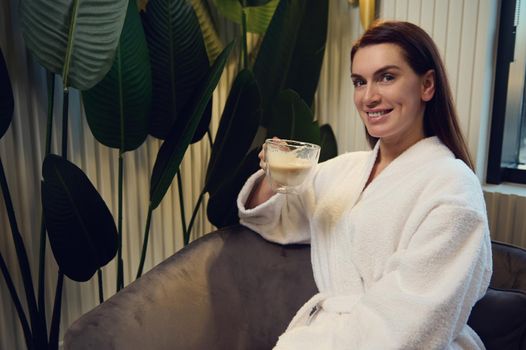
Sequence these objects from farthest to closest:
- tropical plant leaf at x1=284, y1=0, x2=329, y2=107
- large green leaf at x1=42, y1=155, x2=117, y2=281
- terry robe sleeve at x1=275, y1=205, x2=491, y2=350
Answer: tropical plant leaf at x1=284, y1=0, x2=329, y2=107 → large green leaf at x1=42, y1=155, x2=117, y2=281 → terry robe sleeve at x1=275, y1=205, x2=491, y2=350

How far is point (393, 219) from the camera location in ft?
3.48

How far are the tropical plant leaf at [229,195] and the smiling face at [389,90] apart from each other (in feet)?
1.74

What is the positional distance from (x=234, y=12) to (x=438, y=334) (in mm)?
1261

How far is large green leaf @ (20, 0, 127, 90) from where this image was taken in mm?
1099

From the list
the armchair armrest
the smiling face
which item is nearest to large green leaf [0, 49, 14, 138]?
the armchair armrest

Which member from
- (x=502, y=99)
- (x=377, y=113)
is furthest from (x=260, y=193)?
(x=502, y=99)

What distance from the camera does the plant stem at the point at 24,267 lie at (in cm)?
129

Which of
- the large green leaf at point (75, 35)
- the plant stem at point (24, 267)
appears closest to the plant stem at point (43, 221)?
the plant stem at point (24, 267)

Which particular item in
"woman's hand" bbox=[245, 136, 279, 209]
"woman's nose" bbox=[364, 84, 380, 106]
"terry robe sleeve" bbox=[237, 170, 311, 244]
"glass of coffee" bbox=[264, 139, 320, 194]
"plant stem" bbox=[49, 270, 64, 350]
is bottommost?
"plant stem" bbox=[49, 270, 64, 350]

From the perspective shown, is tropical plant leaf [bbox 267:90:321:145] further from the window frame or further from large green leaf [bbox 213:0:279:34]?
the window frame

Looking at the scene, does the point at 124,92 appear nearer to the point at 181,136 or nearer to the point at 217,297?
the point at 181,136

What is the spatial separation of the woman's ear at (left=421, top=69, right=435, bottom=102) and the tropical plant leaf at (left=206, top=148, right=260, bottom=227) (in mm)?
641

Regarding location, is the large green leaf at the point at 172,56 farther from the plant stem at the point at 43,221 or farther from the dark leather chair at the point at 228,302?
the dark leather chair at the point at 228,302

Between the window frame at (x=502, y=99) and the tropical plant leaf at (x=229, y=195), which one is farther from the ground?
the window frame at (x=502, y=99)
